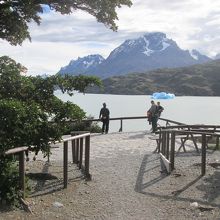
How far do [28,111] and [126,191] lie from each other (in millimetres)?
3286

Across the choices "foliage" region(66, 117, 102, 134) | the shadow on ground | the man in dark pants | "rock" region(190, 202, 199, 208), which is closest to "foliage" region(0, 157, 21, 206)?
the shadow on ground

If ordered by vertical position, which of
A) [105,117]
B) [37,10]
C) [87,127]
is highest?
[37,10]

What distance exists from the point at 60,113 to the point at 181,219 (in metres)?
3.25

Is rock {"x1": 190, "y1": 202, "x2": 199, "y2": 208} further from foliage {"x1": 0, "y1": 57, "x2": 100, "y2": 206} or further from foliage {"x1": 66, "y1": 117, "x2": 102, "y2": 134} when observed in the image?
foliage {"x1": 66, "y1": 117, "x2": 102, "y2": 134}

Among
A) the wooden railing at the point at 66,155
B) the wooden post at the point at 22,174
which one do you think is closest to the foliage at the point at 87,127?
the wooden railing at the point at 66,155

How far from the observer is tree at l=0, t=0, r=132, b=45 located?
1131cm

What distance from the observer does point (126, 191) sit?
1112 cm

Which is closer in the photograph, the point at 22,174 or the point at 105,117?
the point at 22,174

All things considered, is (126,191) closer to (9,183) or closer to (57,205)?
(57,205)

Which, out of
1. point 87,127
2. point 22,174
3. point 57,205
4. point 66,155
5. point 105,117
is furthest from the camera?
point 87,127

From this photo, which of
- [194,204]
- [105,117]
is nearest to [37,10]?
[194,204]

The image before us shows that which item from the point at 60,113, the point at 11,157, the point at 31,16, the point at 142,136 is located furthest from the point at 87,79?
the point at 142,136

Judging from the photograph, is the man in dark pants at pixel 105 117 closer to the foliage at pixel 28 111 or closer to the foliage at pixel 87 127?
the foliage at pixel 87 127

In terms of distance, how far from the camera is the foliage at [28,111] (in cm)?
875
